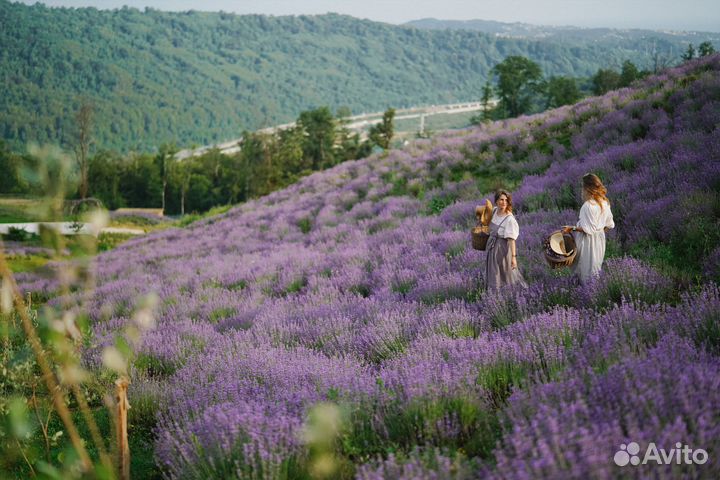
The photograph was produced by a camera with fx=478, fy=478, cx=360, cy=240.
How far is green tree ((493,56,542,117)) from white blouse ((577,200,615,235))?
2806 inches

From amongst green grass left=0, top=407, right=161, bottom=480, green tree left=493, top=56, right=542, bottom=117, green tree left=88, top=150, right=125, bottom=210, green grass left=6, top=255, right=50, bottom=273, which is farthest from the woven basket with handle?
green tree left=88, top=150, right=125, bottom=210

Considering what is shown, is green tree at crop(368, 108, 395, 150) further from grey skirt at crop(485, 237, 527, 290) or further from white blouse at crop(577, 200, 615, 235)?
white blouse at crop(577, 200, 615, 235)

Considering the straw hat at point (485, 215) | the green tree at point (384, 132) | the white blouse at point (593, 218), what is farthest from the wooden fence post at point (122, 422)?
the green tree at point (384, 132)

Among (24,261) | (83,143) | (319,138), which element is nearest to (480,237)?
(24,261)

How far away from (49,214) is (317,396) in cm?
220

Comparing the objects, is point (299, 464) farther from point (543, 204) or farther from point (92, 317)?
point (543, 204)

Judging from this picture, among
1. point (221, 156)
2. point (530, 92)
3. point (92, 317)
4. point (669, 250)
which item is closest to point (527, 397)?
point (669, 250)

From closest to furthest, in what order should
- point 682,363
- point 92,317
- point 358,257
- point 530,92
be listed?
point 682,363
point 92,317
point 358,257
point 530,92

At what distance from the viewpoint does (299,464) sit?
8.49ft

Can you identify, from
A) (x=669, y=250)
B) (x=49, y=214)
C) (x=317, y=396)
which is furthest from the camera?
(x=669, y=250)

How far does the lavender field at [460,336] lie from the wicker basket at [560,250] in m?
0.23

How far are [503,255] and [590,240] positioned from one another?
34.3 inches

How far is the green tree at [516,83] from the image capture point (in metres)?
71.9

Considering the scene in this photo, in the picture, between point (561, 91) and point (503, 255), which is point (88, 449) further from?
point (561, 91)
